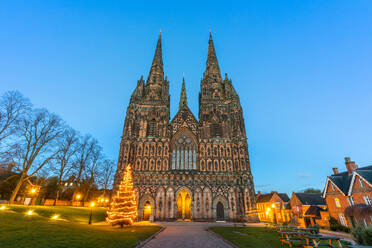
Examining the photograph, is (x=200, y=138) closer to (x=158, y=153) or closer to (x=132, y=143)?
(x=158, y=153)

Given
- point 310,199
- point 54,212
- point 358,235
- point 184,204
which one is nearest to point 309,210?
point 310,199

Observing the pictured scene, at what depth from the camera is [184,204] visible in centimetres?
3014

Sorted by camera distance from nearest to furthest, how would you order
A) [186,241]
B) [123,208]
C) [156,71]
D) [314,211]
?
[186,241], [123,208], [314,211], [156,71]

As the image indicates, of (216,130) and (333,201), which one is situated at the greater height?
(216,130)

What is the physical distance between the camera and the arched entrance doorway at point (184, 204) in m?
30.4

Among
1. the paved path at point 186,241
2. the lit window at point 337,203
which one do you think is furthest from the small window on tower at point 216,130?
the paved path at point 186,241

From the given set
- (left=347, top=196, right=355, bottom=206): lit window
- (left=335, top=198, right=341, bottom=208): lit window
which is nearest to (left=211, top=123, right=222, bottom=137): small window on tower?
(left=335, top=198, right=341, bottom=208): lit window

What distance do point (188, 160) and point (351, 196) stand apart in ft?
77.9

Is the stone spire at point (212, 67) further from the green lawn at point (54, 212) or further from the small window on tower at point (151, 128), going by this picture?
the green lawn at point (54, 212)

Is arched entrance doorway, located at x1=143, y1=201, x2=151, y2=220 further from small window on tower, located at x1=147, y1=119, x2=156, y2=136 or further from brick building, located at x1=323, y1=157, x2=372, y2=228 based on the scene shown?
brick building, located at x1=323, y1=157, x2=372, y2=228

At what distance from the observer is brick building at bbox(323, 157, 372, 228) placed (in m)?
17.4

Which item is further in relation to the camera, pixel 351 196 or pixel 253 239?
pixel 351 196

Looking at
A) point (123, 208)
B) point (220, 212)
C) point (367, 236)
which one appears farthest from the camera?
point (220, 212)

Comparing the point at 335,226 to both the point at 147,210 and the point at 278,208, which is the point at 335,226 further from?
the point at 147,210
